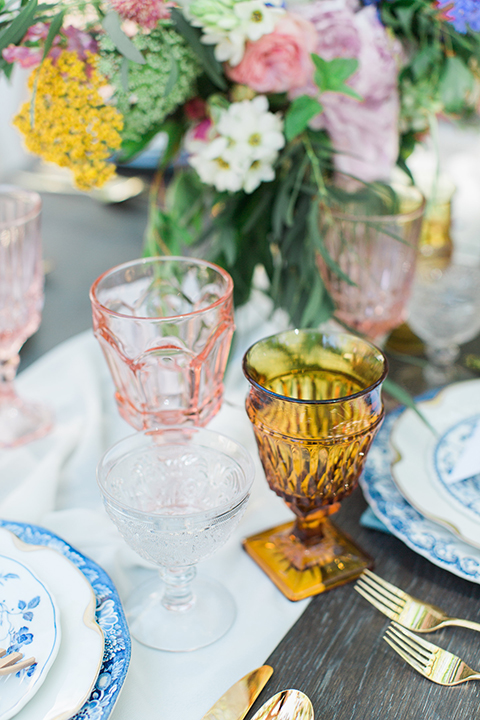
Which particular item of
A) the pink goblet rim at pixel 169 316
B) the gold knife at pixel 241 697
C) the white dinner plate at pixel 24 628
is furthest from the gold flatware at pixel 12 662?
the pink goblet rim at pixel 169 316

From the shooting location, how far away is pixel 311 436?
17.8 inches

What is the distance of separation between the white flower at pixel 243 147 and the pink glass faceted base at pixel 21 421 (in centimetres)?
32

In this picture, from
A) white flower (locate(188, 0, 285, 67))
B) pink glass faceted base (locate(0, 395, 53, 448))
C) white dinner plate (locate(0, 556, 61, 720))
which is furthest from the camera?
pink glass faceted base (locate(0, 395, 53, 448))

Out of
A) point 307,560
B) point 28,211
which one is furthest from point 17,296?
point 307,560

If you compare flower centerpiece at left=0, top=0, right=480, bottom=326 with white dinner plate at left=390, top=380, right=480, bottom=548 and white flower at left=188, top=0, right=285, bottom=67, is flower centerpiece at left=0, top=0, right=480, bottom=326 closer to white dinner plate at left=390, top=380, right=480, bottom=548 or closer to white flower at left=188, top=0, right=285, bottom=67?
white flower at left=188, top=0, right=285, bottom=67

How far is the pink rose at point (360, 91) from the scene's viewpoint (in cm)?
64

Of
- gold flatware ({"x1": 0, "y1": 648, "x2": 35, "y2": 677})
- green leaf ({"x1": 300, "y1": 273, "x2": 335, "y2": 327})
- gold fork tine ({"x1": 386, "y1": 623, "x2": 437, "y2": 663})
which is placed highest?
green leaf ({"x1": 300, "y1": 273, "x2": 335, "y2": 327})

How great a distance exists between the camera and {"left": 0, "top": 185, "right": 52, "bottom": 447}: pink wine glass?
0.65m

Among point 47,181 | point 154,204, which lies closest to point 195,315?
point 154,204

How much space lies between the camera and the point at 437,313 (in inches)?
30.4

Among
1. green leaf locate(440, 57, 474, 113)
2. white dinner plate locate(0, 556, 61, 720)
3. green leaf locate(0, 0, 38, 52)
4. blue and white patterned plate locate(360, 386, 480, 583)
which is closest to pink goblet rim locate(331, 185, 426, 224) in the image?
green leaf locate(440, 57, 474, 113)

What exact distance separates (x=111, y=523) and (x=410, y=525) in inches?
9.8

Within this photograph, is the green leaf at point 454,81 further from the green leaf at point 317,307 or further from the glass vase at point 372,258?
the green leaf at point 317,307

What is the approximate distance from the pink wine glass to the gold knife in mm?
372
